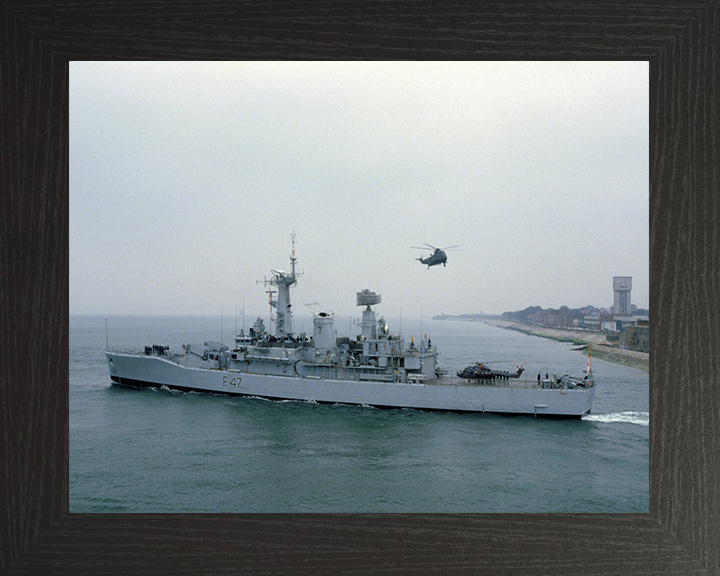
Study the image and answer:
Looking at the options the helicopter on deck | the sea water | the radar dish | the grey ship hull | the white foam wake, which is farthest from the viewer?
the radar dish

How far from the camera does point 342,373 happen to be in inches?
317

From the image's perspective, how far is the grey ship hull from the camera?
709 centimetres

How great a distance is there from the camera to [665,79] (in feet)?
4.43

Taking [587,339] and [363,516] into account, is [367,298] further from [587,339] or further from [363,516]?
[363,516]

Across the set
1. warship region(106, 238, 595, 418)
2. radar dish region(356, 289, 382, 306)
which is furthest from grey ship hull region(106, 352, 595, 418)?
radar dish region(356, 289, 382, 306)

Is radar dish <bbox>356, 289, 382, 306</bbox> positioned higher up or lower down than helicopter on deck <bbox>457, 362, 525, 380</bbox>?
higher up

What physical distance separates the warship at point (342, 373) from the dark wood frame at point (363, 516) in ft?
19.6

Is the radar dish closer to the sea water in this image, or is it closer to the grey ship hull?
the sea water

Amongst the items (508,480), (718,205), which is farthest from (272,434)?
(718,205)

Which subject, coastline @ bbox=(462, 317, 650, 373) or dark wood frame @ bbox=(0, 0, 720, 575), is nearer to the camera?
dark wood frame @ bbox=(0, 0, 720, 575)

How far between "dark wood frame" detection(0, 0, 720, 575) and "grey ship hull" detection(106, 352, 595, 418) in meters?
5.99

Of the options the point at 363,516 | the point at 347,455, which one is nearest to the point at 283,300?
the point at 347,455

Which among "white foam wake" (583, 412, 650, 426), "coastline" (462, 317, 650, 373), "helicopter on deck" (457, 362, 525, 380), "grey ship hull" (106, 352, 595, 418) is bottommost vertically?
"white foam wake" (583, 412, 650, 426)

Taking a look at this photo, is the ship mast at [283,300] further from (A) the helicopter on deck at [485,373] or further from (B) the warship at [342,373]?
(A) the helicopter on deck at [485,373]
